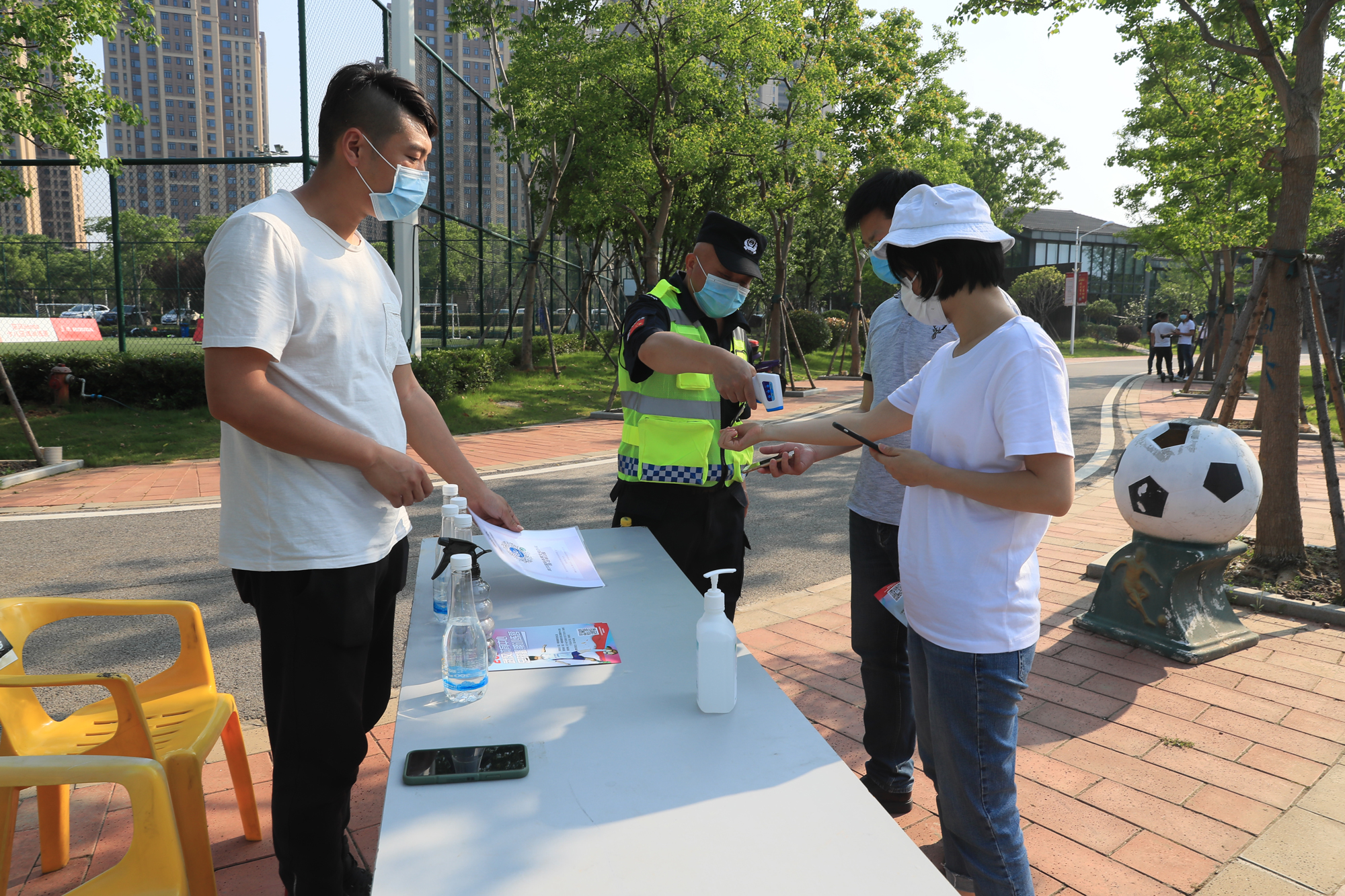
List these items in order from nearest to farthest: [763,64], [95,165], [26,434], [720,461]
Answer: [720,461], [26,434], [95,165], [763,64]

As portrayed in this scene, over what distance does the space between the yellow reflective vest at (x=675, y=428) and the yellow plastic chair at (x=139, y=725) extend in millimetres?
1440

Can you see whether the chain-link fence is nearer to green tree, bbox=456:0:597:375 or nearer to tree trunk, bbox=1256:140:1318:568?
green tree, bbox=456:0:597:375

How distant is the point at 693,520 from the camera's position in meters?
2.92

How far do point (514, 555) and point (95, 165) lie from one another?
31.7 feet

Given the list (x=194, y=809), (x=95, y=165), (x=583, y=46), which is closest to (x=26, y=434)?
(x=95, y=165)

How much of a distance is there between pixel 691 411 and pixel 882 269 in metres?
0.78

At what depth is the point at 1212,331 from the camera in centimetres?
1881

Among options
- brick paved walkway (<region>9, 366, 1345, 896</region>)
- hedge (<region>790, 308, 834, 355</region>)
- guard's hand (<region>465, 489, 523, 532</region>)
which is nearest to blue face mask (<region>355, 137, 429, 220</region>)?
guard's hand (<region>465, 489, 523, 532</region>)

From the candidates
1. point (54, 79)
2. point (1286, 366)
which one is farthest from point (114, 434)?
point (1286, 366)

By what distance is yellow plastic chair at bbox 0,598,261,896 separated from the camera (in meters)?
1.95

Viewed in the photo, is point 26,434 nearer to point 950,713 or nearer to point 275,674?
point 275,674

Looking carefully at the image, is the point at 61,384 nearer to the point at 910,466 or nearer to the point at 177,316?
the point at 177,316

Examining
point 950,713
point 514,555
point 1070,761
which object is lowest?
point 1070,761

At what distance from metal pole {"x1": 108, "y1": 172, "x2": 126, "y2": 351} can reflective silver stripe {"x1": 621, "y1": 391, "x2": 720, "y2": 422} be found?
12350mm
